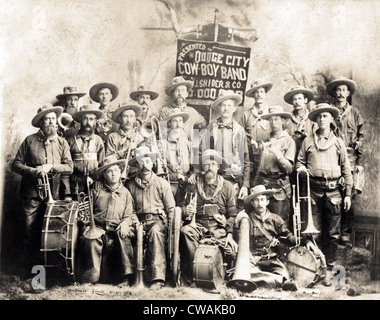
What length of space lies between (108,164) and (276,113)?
2.53 metres

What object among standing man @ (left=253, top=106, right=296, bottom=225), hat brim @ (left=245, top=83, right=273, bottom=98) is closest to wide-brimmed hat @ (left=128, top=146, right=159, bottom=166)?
standing man @ (left=253, top=106, right=296, bottom=225)

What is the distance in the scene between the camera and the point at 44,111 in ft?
30.7

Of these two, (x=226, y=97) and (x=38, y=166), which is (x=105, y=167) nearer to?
(x=38, y=166)

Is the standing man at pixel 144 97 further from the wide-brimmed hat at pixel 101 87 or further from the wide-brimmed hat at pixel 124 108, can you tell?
the wide-brimmed hat at pixel 101 87

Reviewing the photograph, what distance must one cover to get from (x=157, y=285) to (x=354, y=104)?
3.94 metres

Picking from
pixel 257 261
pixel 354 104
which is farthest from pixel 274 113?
pixel 257 261

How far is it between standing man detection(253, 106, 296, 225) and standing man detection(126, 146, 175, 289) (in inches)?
53.0

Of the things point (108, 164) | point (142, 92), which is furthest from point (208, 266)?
point (142, 92)

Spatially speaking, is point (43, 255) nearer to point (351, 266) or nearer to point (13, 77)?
point (13, 77)

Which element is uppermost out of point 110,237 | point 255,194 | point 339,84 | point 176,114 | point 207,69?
point 207,69

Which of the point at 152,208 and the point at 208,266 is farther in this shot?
the point at 152,208

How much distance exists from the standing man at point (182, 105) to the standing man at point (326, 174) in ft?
5.17

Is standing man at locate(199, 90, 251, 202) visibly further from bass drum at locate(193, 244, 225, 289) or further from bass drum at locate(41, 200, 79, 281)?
bass drum at locate(41, 200, 79, 281)

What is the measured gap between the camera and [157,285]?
9.22 meters
